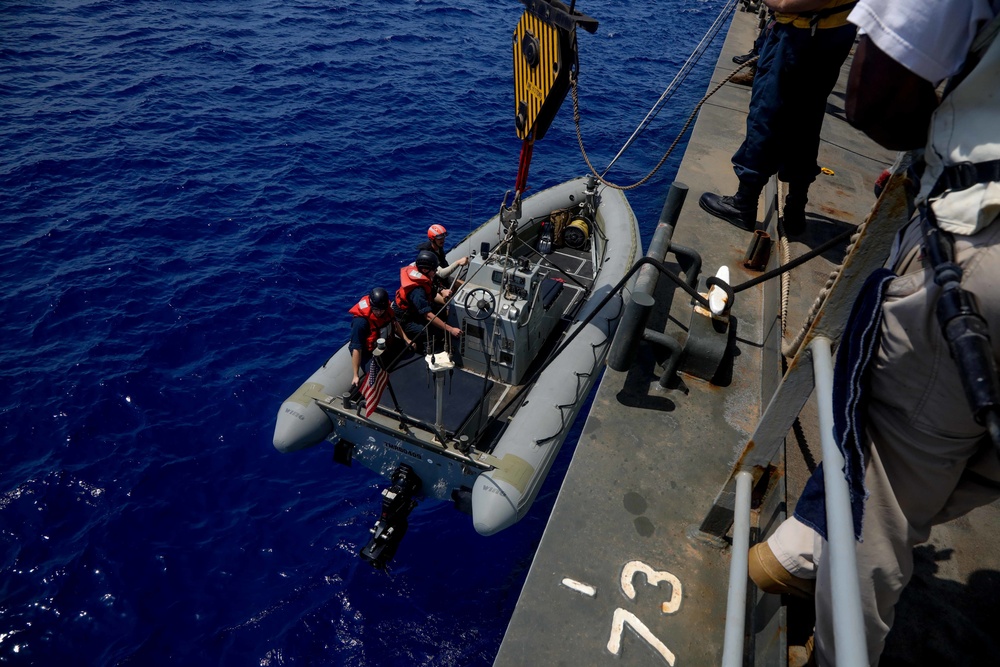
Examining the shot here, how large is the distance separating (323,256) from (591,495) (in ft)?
35.6

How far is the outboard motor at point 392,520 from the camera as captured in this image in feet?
23.0

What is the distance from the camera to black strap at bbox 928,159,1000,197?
61.2 inches

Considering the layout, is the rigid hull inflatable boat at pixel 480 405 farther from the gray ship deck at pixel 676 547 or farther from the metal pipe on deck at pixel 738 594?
the metal pipe on deck at pixel 738 594

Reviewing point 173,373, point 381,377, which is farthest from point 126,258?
point 381,377

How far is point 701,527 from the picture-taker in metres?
4.30

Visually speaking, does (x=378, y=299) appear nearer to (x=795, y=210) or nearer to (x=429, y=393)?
(x=429, y=393)

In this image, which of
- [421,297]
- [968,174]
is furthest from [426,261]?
[968,174]

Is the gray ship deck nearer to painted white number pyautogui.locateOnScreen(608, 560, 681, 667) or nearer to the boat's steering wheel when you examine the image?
painted white number pyautogui.locateOnScreen(608, 560, 681, 667)

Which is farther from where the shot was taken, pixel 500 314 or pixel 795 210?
pixel 500 314

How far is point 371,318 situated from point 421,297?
1.02 meters

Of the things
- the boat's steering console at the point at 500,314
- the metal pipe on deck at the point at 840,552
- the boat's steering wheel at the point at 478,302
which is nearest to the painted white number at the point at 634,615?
the metal pipe on deck at the point at 840,552

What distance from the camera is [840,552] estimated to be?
158 cm

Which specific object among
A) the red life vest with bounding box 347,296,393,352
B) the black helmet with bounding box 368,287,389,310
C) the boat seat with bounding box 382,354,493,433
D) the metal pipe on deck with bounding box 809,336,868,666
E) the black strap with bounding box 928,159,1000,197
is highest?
the black strap with bounding box 928,159,1000,197

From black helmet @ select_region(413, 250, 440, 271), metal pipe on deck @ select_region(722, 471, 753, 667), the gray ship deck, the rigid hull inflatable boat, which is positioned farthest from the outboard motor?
metal pipe on deck @ select_region(722, 471, 753, 667)
